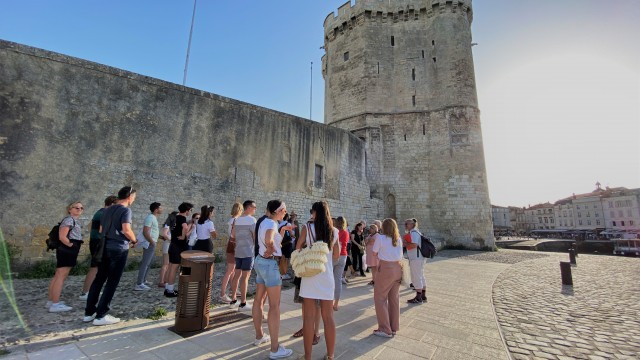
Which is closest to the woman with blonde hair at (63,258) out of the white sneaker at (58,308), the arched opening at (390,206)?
the white sneaker at (58,308)

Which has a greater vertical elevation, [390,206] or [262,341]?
[390,206]

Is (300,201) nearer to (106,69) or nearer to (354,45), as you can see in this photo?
(106,69)

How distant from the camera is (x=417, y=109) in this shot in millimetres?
20078

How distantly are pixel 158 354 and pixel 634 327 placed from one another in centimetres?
714

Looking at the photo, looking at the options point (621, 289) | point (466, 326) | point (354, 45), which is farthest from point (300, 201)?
point (354, 45)

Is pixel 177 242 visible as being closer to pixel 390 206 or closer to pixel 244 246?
pixel 244 246

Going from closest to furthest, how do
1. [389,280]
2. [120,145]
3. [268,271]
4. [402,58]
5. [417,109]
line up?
[268,271] < [389,280] < [120,145] < [417,109] < [402,58]

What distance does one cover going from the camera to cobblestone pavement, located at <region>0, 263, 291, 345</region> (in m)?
3.75

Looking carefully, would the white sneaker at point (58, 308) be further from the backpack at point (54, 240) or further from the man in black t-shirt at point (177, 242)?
the man in black t-shirt at point (177, 242)

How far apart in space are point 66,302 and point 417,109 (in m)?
20.1

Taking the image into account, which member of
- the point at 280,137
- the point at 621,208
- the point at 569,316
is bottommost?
the point at 569,316

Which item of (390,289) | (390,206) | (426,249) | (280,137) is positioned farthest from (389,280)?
(390,206)

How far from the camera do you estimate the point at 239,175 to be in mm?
11797

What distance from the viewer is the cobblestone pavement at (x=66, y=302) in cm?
375
